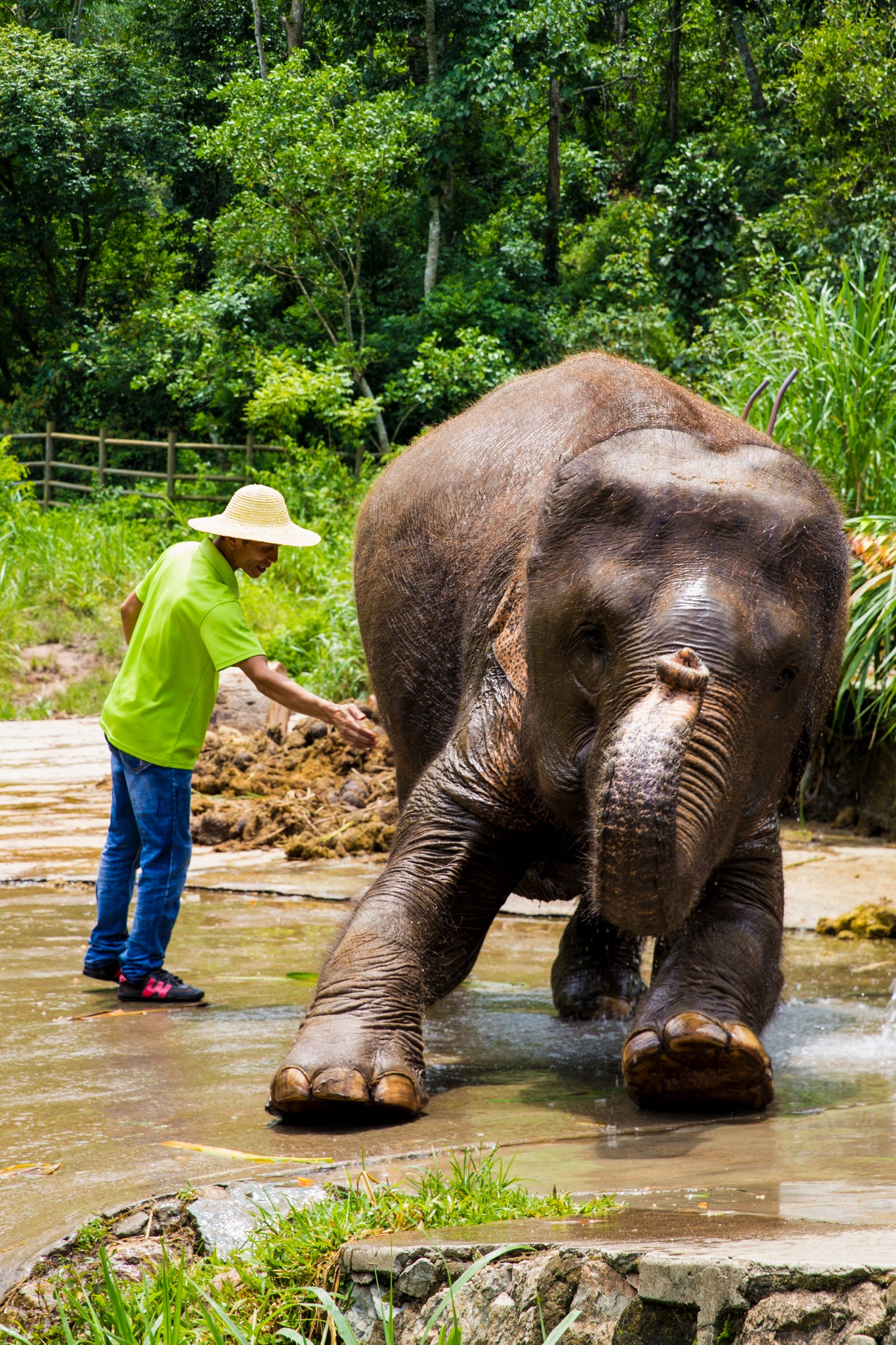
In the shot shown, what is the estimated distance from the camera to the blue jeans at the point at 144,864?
4922 mm

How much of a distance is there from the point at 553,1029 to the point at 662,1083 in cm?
121

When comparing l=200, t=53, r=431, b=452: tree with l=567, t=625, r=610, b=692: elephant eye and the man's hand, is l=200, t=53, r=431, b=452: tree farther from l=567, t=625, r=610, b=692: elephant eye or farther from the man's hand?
l=567, t=625, r=610, b=692: elephant eye

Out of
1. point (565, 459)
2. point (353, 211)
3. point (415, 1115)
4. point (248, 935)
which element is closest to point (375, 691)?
point (248, 935)

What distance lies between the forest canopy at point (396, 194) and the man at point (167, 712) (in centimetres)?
1264

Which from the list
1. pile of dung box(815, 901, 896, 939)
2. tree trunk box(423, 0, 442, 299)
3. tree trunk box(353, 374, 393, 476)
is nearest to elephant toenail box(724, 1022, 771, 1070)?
pile of dung box(815, 901, 896, 939)

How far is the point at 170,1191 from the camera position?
271 cm

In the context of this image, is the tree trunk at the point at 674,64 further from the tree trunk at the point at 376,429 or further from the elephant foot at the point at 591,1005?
the elephant foot at the point at 591,1005

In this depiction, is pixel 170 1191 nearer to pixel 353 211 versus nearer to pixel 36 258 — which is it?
pixel 353 211

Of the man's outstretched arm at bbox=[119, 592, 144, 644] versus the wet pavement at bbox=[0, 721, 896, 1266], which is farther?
the man's outstretched arm at bbox=[119, 592, 144, 644]

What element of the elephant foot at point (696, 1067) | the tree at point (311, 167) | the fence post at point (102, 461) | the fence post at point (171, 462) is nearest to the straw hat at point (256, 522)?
the elephant foot at point (696, 1067)

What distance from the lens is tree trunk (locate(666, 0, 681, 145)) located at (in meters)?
30.1

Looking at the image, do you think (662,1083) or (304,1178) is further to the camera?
(662,1083)

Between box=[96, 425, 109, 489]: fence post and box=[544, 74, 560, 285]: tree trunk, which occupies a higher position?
box=[544, 74, 560, 285]: tree trunk

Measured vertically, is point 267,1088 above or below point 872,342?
below
